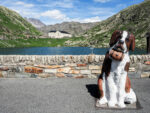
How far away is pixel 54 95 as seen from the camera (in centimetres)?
557

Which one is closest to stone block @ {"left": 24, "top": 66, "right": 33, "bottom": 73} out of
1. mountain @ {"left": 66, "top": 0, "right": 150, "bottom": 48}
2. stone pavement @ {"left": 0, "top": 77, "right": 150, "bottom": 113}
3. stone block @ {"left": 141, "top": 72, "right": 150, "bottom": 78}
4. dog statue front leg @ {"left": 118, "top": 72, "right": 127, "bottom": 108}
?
stone pavement @ {"left": 0, "top": 77, "right": 150, "bottom": 113}

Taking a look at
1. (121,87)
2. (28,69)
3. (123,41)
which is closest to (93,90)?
(121,87)

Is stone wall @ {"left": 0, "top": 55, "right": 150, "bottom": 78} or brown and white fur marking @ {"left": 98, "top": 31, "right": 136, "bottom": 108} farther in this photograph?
stone wall @ {"left": 0, "top": 55, "right": 150, "bottom": 78}

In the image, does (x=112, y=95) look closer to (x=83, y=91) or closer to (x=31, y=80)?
(x=83, y=91)

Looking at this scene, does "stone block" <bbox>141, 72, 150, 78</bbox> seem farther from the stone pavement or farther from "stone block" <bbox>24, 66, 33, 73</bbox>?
"stone block" <bbox>24, 66, 33, 73</bbox>

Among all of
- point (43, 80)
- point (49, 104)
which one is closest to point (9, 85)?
point (43, 80)

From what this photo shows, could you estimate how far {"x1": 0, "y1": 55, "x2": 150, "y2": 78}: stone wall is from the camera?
24.4 ft

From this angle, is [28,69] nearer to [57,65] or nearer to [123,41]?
[57,65]

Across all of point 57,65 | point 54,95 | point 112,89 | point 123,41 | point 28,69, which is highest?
point 123,41

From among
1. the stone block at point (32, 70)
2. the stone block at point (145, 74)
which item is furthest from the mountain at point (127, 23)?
the stone block at point (32, 70)

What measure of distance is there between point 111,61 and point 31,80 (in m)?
4.55

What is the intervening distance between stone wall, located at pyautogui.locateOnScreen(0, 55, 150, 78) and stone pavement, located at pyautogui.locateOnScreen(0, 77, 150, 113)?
327mm

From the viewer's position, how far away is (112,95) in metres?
4.52

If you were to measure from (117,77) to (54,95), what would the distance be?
246cm
